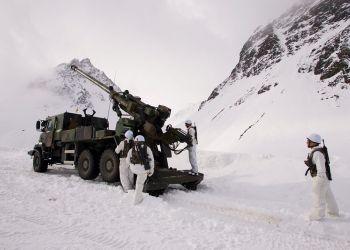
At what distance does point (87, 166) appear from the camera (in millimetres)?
11695

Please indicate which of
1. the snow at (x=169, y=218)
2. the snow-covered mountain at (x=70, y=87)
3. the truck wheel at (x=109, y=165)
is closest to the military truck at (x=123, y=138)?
the truck wheel at (x=109, y=165)

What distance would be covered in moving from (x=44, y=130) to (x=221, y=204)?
10152 mm

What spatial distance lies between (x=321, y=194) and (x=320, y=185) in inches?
7.2

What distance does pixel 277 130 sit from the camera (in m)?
23.7

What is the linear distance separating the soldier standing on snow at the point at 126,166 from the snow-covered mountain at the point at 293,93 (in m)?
Result: 12.6

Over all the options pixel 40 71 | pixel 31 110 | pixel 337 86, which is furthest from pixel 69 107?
pixel 337 86

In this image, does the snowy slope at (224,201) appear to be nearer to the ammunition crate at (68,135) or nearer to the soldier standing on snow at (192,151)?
the soldier standing on snow at (192,151)

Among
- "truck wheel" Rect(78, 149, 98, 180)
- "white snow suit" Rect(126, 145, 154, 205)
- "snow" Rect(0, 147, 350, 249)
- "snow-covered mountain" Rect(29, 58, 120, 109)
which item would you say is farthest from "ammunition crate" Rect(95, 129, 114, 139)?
"snow-covered mountain" Rect(29, 58, 120, 109)

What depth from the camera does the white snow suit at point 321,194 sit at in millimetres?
6656

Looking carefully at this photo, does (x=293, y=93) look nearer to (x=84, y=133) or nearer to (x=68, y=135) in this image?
(x=68, y=135)

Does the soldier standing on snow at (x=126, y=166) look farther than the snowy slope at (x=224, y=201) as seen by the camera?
Yes

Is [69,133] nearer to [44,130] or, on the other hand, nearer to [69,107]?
[44,130]

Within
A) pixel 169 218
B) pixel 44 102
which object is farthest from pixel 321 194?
pixel 44 102

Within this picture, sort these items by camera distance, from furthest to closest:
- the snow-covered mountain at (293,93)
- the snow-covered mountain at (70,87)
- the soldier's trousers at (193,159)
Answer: the snow-covered mountain at (70,87) < the snow-covered mountain at (293,93) < the soldier's trousers at (193,159)
